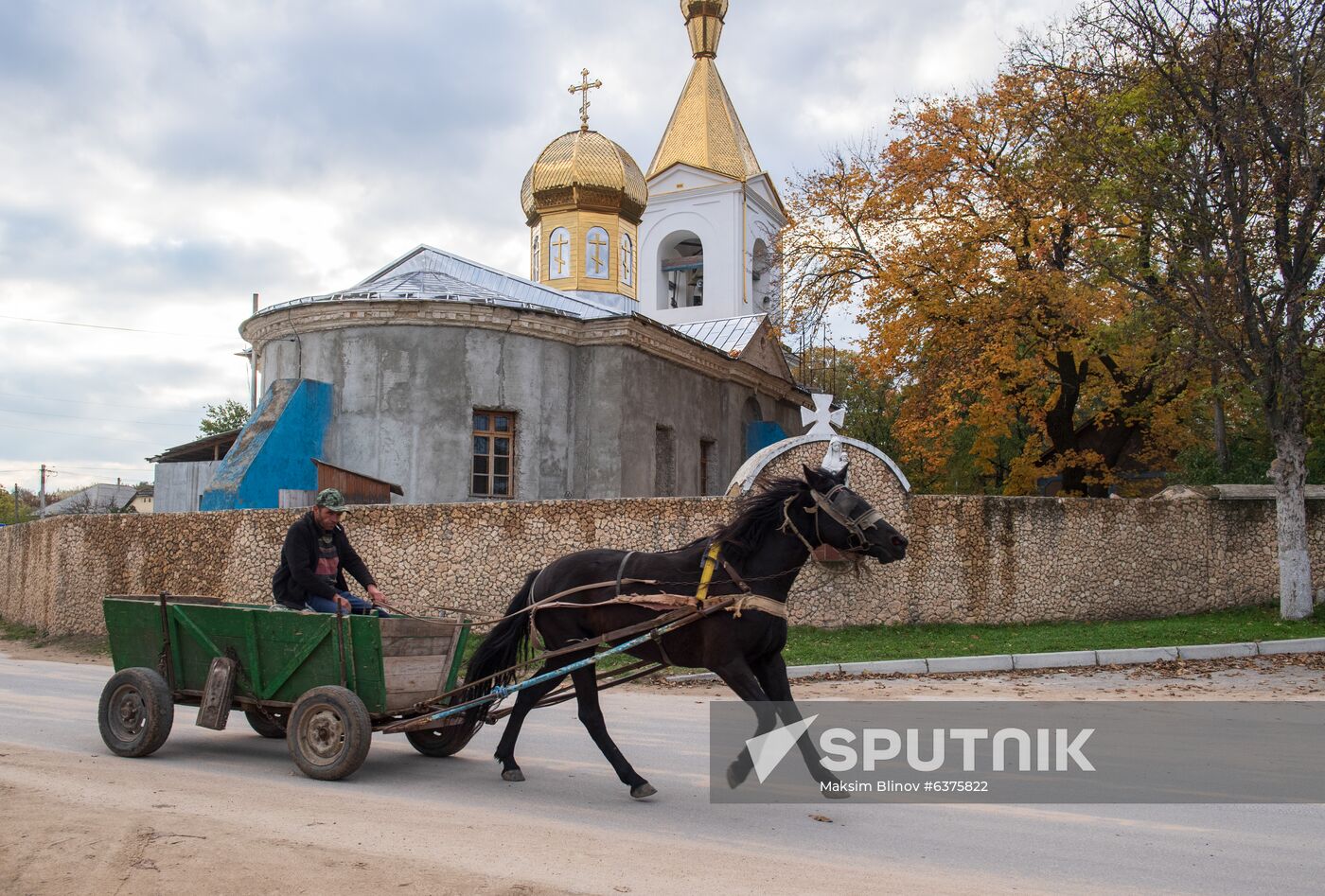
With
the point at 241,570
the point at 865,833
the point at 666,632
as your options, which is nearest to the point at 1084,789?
the point at 865,833

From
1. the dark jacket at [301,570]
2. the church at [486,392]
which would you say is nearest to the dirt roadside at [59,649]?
the church at [486,392]

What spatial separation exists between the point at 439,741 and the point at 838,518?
12.3ft

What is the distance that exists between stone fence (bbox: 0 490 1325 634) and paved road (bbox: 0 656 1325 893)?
9.65 meters

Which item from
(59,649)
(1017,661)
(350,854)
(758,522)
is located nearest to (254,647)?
(350,854)

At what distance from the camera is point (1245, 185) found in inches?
659

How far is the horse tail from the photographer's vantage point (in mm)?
7781

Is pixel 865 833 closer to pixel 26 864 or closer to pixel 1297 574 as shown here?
pixel 26 864

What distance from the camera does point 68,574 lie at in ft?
75.7

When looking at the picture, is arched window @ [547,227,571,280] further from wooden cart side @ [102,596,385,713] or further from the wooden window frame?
wooden cart side @ [102,596,385,713]

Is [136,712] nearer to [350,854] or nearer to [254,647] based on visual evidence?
[254,647]

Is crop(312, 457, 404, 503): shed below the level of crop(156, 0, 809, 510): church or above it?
below

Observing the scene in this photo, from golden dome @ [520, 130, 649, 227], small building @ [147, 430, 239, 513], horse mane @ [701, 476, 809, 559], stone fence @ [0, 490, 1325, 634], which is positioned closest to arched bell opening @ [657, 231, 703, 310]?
golden dome @ [520, 130, 649, 227]

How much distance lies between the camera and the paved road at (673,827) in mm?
5242

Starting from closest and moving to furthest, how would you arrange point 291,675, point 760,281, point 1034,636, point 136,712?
point 291,675 → point 136,712 → point 1034,636 → point 760,281
